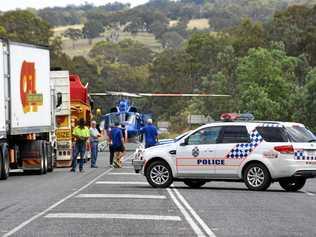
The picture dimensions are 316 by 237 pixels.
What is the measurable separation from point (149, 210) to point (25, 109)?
13554 millimetres

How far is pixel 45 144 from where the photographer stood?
1261 inches

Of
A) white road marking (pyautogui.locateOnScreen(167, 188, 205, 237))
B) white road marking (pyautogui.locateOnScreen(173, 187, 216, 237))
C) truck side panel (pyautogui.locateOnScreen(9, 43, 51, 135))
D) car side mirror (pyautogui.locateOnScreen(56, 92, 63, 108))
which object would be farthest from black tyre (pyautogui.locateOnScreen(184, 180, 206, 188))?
car side mirror (pyautogui.locateOnScreen(56, 92, 63, 108))

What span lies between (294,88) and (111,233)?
6548cm

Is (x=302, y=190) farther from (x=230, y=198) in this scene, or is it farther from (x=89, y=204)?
(x=89, y=204)

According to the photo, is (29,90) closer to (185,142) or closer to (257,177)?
(185,142)

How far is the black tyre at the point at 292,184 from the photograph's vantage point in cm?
2280

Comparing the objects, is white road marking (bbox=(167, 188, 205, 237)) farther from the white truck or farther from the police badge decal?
the white truck

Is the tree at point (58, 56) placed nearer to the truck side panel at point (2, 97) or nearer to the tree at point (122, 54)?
the tree at point (122, 54)

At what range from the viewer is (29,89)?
99.1ft

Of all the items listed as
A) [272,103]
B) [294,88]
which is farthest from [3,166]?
[294,88]

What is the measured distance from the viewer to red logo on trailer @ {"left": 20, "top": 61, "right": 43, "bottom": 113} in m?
29.5

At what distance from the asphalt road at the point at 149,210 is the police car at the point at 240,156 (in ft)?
1.18

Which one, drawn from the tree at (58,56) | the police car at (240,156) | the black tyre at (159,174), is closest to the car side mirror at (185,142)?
the police car at (240,156)

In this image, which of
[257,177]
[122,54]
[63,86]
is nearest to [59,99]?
[63,86]
